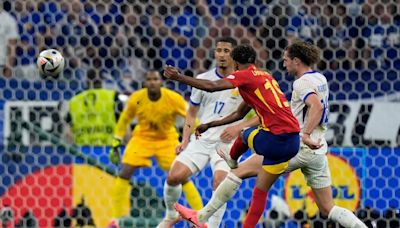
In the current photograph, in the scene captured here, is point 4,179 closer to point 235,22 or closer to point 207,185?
point 207,185

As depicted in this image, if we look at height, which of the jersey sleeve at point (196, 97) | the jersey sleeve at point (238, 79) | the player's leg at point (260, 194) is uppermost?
the jersey sleeve at point (238, 79)

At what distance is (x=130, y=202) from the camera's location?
8820mm

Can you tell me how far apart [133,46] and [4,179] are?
56.7 inches

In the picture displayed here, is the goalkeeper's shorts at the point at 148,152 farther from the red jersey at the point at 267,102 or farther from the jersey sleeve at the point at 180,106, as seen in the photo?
the red jersey at the point at 267,102

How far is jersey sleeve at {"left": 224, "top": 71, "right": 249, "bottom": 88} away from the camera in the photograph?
636 centimetres

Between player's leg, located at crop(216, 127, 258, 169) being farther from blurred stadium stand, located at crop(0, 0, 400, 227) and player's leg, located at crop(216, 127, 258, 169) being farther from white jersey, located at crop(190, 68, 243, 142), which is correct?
blurred stadium stand, located at crop(0, 0, 400, 227)

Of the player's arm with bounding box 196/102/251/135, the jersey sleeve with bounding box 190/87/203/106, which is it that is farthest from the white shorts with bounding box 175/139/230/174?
the player's arm with bounding box 196/102/251/135

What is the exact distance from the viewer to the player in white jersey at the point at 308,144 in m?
6.54

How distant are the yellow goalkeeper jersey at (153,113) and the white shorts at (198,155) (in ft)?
2.95

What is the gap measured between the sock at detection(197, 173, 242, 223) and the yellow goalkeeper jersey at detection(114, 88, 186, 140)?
1.88 meters

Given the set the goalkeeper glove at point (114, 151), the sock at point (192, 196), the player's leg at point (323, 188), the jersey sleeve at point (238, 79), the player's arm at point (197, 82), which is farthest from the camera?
the goalkeeper glove at point (114, 151)

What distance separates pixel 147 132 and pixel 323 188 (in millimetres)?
2455

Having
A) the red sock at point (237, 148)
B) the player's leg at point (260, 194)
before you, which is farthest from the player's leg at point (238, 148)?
the player's leg at point (260, 194)

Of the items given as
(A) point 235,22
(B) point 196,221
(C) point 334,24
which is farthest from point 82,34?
(B) point 196,221
